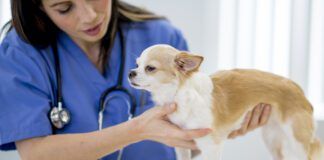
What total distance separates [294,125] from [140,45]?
1.57ft

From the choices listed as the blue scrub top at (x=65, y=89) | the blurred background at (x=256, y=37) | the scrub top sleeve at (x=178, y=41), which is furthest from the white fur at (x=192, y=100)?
the blurred background at (x=256, y=37)

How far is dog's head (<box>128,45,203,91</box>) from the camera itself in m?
0.91

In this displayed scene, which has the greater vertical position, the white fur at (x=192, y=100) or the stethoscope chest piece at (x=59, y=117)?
the white fur at (x=192, y=100)

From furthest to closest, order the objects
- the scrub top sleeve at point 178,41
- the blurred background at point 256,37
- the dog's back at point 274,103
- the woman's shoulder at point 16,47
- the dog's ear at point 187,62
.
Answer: the blurred background at point 256,37
the scrub top sleeve at point 178,41
the woman's shoulder at point 16,47
the dog's back at point 274,103
the dog's ear at point 187,62

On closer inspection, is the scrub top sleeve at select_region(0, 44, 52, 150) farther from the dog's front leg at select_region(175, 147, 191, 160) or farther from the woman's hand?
the woman's hand

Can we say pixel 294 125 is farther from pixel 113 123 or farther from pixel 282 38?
pixel 282 38

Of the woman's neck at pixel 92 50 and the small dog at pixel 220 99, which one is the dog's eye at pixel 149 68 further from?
the woman's neck at pixel 92 50

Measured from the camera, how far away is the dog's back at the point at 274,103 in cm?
100

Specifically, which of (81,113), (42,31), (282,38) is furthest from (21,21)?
(282,38)

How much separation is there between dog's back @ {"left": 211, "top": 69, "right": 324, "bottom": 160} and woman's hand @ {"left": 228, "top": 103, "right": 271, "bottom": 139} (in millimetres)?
15

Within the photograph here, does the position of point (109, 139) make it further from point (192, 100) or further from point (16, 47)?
point (16, 47)

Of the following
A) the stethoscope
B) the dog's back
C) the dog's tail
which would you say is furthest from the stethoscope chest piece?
the dog's tail

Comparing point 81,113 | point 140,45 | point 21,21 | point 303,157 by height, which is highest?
point 21,21

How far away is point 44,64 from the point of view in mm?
1119
